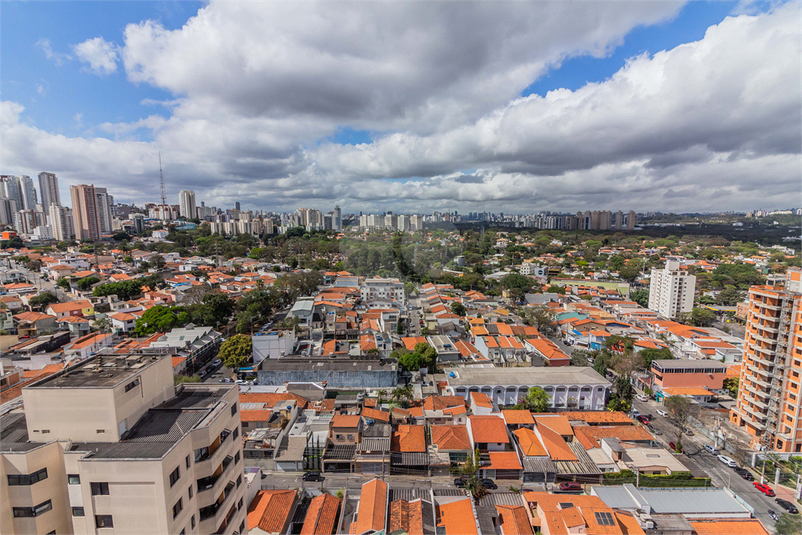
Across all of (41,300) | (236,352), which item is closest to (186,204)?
(41,300)

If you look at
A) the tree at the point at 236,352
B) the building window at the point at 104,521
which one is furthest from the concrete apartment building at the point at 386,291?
the building window at the point at 104,521

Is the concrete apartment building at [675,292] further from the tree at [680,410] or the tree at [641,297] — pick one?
the tree at [680,410]

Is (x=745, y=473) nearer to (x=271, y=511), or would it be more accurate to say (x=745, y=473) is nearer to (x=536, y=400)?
(x=536, y=400)

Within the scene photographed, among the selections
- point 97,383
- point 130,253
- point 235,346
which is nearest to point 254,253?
point 130,253

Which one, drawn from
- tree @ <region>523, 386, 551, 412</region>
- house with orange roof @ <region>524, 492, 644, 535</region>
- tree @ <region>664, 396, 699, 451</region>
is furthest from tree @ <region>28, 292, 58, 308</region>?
tree @ <region>664, 396, 699, 451</region>

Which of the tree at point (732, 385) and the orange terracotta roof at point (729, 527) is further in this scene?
the tree at point (732, 385)

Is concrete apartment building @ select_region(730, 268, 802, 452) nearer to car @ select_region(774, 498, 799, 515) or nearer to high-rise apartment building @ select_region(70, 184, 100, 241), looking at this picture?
car @ select_region(774, 498, 799, 515)
